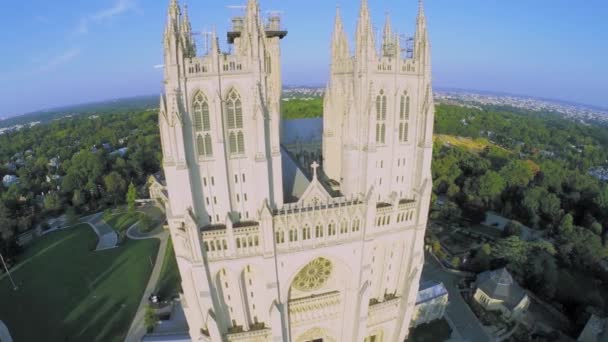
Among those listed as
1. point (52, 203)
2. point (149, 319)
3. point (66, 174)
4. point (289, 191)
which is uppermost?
point (289, 191)

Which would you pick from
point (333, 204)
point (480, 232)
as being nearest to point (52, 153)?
point (333, 204)

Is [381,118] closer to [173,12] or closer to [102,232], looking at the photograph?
[173,12]

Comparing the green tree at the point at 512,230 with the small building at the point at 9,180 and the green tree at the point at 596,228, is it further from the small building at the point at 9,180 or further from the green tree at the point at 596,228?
the small building at the point at 9,180

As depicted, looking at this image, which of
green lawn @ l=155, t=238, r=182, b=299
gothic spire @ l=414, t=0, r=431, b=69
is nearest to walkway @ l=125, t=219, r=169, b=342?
green lawn @ l=155, t=238, r=182, b=299

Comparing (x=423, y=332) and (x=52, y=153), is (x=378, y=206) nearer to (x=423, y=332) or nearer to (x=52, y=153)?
(x=423, y=332)

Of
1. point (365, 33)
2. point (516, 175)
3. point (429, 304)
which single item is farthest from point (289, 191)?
point (516, 175)

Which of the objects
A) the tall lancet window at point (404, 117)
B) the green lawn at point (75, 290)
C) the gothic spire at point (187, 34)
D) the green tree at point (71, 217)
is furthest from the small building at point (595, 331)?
the green tree at point (71, 217)
